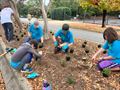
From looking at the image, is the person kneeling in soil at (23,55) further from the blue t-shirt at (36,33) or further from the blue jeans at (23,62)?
the blue t-shirt at (36,33)

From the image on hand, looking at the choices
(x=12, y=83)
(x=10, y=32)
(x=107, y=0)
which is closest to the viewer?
(x=12, y=83)

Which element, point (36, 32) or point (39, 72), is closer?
point (39, 72)

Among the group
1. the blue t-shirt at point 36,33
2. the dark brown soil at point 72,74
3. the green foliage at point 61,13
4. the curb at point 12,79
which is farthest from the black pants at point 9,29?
the green foliage at point 61,13

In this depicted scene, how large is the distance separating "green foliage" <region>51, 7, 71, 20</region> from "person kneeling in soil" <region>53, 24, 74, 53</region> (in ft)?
134

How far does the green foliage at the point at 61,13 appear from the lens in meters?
50.3

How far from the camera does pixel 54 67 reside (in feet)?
25.3

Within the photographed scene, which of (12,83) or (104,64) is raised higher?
(104,64)

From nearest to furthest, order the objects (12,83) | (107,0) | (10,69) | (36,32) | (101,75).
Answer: (101,75)
(12,83)
(10,69)
(36,32)
(107,0)

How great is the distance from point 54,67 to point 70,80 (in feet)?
4.51

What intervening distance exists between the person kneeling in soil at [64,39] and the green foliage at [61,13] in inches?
1608

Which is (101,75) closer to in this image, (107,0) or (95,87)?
(95,87)

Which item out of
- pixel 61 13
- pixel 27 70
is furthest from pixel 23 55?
pixel 61 13

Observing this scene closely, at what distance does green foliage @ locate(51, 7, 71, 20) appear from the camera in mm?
50306

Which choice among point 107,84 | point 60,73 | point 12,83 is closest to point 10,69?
point 12,83
